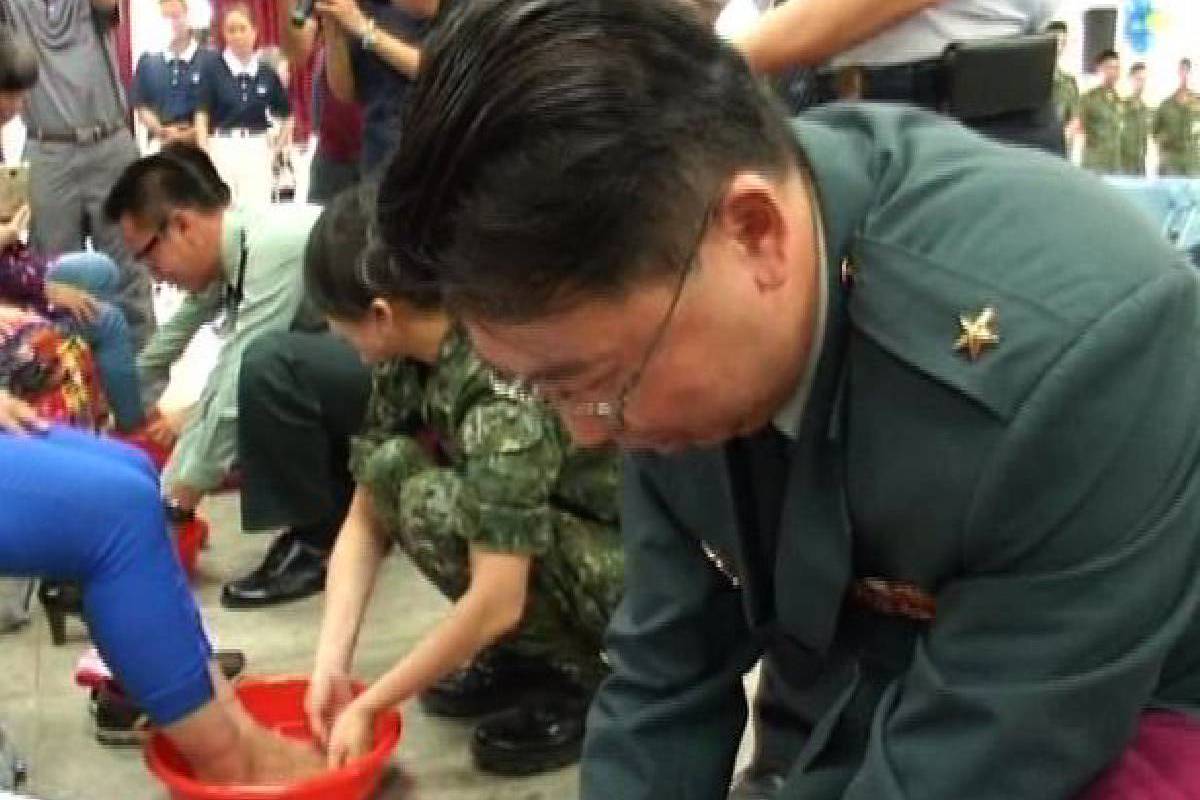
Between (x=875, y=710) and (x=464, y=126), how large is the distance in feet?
1.50

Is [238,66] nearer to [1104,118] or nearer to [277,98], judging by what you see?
[277,98]

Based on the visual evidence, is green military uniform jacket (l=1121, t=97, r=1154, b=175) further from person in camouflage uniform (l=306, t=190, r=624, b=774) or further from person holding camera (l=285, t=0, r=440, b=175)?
person in camouflage uniform (l=306, t=190, r=624, b=774)

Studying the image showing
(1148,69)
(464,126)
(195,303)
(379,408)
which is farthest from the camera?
(1148,69)

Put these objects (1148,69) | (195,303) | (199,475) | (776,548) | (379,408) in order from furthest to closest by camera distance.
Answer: (1148,69), (195,303), (199,475), (379,408), (776,548)

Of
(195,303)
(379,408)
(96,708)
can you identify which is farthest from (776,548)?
(195,303)

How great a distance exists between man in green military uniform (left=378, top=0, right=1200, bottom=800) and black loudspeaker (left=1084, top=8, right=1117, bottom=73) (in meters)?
6.62

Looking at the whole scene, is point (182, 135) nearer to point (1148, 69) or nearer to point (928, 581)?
point (1148, 69)

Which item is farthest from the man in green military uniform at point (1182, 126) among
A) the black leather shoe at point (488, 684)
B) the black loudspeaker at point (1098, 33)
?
the black leather shoe at point (488, 684)

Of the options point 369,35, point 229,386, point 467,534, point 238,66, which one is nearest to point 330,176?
point 369,35

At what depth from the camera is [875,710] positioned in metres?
0.91

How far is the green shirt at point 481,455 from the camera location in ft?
5.22

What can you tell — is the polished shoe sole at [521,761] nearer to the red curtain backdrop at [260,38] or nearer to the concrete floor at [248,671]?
the concrete floor at [248,671]

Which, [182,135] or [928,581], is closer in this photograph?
[928,581]

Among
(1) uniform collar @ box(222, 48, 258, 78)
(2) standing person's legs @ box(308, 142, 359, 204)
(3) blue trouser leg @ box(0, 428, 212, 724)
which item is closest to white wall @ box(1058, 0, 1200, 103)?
(1) uniform collar @ box(222, 48, 258, 78)
